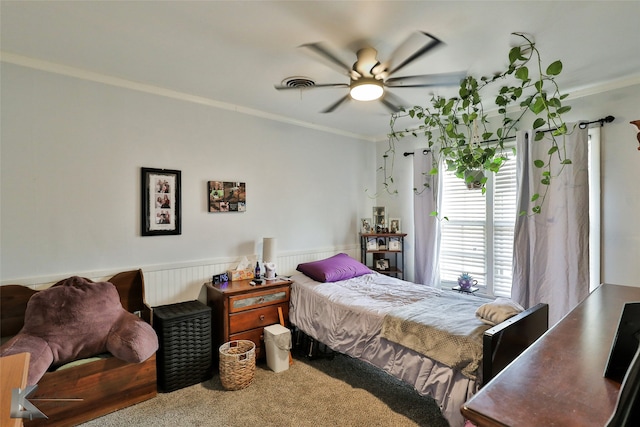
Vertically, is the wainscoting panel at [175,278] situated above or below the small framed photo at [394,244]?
below

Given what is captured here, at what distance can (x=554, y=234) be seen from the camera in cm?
290

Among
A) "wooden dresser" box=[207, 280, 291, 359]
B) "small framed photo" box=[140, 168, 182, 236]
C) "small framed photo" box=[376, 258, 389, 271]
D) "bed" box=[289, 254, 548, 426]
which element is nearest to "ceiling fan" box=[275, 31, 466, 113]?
"small framed photo" box=[140, 168, 182, 236]

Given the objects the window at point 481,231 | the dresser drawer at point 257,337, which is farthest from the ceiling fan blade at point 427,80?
the dresser drawer at point 257,337

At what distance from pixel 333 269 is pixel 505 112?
2117mm

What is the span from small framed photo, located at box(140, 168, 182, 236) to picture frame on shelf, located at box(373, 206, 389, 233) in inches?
97.5

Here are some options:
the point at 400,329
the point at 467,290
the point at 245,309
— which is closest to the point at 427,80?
the point at 400,329

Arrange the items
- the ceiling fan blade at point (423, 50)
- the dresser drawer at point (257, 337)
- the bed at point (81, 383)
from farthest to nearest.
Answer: the dresser drawer at point (257, 337) < the bed at point (81, 383) < the ceiling fan blade at point (423, 50)

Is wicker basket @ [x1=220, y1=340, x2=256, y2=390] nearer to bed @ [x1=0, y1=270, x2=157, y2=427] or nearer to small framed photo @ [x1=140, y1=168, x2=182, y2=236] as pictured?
bed @ [x1=0, y1=270, x2=157, y2=427]

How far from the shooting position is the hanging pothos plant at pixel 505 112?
1.77m

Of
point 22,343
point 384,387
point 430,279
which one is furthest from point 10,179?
point 430,279

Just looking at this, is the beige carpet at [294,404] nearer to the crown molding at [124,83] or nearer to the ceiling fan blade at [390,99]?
the ceiling fan blade at [390,99]

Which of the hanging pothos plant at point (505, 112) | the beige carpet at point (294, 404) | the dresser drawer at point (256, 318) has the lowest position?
the beige carpet at point (294, 404)

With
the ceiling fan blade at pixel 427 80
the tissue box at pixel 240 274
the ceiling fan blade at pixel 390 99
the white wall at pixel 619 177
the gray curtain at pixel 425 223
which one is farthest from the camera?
the gray curtain at pixel 425 223

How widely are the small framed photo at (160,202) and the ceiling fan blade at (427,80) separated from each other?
208cm
